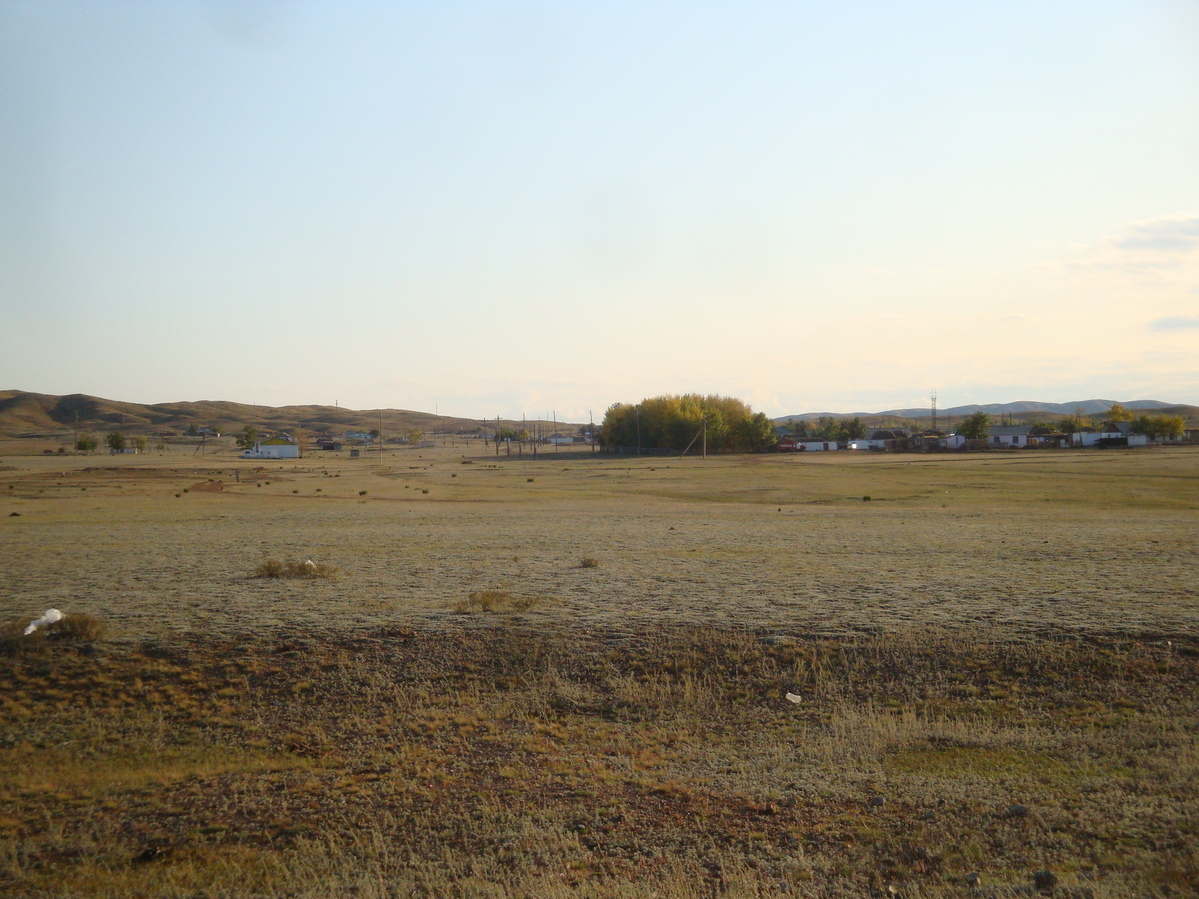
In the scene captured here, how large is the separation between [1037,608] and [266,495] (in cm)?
4079

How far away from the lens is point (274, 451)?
11438 cm

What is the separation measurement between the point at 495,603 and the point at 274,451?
107 meters

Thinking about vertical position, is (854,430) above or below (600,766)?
above

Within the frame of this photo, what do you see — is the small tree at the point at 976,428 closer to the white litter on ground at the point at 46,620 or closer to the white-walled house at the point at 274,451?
the white-walled house at the point at 274,451

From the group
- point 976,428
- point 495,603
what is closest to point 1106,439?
point 976,428

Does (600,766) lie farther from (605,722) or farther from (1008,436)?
(1008,436)

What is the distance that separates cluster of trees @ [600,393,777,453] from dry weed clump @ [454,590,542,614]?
10430 centimetres

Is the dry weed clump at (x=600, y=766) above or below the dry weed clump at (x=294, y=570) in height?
below

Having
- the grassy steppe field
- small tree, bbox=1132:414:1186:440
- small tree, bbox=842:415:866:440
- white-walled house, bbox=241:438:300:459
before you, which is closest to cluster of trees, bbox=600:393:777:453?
small tree, bbox=842:415:866:440

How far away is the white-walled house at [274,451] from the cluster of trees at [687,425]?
46319 millimetres

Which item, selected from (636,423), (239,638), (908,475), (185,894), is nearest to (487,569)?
(239,638)

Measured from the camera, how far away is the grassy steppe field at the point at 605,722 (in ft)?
24.3

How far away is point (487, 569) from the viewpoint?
19.6 metres

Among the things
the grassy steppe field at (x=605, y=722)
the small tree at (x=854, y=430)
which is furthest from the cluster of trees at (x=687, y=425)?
the grassy steppe field at (x=605, y=722)
